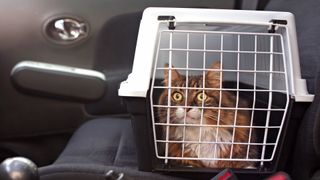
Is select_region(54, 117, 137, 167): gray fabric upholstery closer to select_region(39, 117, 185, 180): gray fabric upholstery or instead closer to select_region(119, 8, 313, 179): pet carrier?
select_region(39, 117, 185, 180): gray fabric upholstery

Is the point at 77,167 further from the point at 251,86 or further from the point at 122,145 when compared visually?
the point at 251,86

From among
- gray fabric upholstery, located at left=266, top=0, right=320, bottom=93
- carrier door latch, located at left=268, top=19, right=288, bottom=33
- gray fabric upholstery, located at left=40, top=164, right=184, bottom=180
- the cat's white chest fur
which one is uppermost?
carrier door latch, located at left=268, top=19, right=288, bottom=33

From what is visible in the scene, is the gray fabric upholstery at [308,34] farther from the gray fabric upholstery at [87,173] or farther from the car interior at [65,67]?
the gray fabric upholstery at [87,173]

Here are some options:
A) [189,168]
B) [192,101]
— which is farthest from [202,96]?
[189,168]

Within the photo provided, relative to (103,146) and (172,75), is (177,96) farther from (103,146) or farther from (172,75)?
(103,146)

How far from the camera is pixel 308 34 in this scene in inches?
37.1

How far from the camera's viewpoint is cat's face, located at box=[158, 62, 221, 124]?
845 millimetres

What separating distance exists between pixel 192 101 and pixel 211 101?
0.04 metres

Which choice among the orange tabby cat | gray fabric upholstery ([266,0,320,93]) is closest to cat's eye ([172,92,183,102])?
the orange tabby cat

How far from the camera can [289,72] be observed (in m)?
0.80

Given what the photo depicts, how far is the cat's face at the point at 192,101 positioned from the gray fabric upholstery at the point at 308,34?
184 mm

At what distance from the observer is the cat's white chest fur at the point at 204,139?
0.85 meters

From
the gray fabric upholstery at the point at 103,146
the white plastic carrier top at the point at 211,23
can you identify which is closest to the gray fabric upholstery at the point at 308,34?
the white plastic carrier top at the point at 211,23

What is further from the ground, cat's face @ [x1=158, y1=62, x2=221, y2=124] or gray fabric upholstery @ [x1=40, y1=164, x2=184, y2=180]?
cat's face @ [x1=158, y1=62, x2=221, y2=124]
